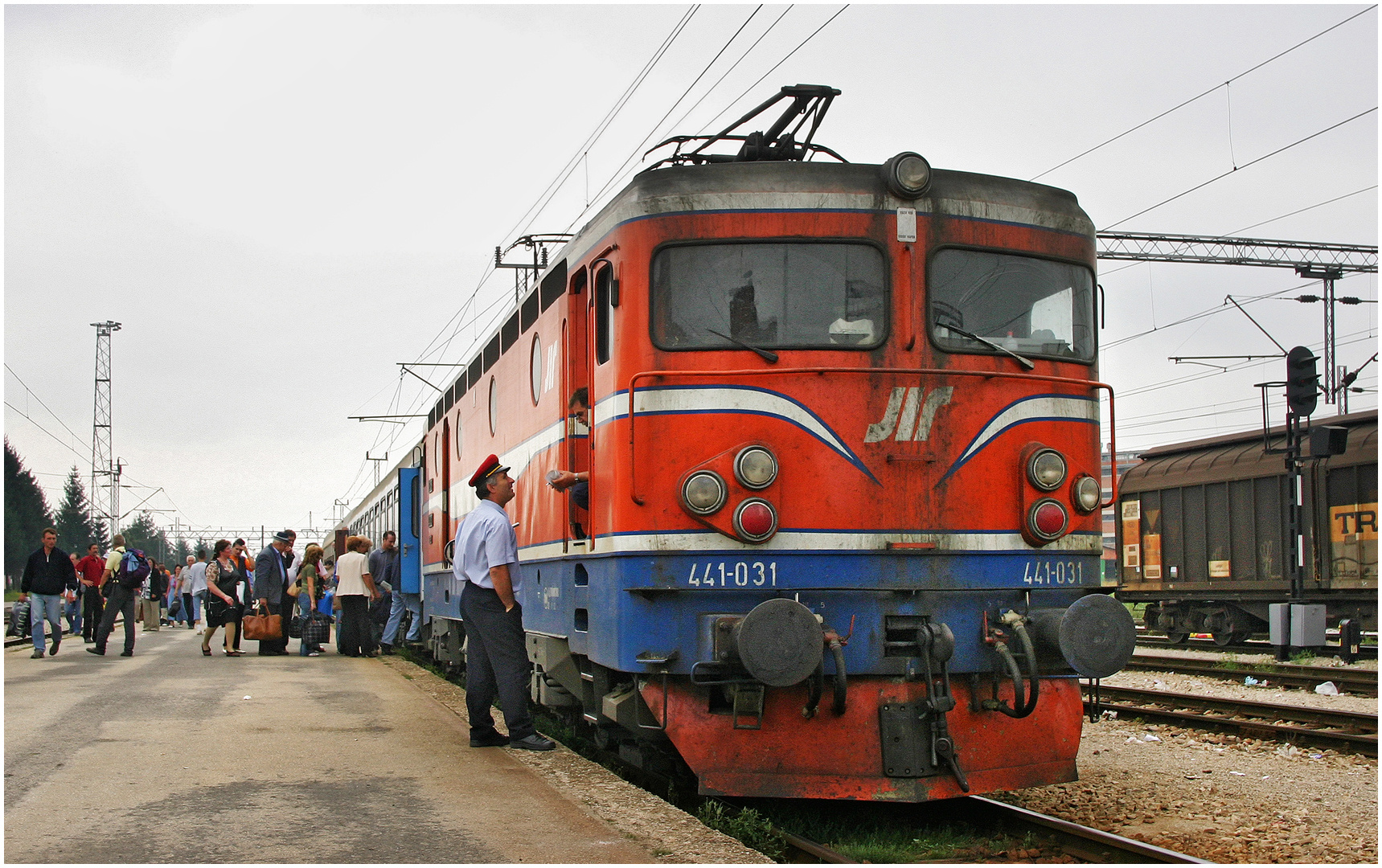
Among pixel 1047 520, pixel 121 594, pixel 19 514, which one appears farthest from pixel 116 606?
pixel 19 514

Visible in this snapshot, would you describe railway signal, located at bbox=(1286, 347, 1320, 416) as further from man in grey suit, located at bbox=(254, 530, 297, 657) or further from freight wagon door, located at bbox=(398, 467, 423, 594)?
man in grey suit, located at bbox=(254, 530, 297, 657)

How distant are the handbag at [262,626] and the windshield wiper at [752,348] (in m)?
11.0

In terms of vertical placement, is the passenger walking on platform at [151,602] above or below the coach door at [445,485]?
below

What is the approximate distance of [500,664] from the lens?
7.71 metres

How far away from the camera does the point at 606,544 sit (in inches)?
256

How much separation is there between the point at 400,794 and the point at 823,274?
3248 mm

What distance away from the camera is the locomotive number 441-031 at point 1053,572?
255 inches

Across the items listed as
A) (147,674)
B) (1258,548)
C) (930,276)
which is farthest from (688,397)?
(1258,548)

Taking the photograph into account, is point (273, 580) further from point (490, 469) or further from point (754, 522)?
point (754, 522)

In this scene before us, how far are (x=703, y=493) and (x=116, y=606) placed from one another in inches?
468

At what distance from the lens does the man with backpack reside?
610 inches

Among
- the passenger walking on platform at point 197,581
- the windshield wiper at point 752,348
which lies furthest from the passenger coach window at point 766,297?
the passenger walking on platform at point 197,581

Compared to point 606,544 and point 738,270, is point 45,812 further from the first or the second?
point 738,270

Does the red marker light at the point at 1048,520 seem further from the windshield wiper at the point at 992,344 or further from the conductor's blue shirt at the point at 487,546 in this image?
the conductor's blue shirt at the point at 487,546
